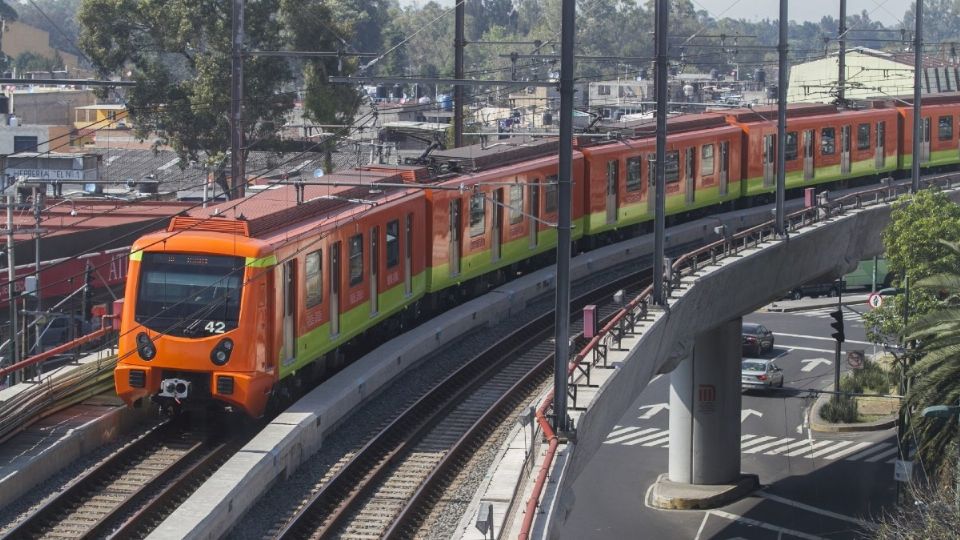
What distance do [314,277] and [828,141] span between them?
2563 cm

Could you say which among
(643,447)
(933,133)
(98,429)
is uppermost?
(933,133)

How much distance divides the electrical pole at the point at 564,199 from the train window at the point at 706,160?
810 inches

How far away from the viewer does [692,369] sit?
35719 mm

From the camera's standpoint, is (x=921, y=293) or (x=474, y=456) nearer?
(x=474, y=456)

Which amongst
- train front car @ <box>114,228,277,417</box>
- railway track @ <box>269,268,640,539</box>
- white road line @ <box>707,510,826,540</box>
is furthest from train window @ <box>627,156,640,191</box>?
train front car @ <box>114,228,277,417</box>

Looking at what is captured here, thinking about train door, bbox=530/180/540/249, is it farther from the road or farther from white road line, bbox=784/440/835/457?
white road line, bbox=784/440/835/457

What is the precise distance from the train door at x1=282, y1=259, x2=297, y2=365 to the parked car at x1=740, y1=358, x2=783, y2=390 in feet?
93.0

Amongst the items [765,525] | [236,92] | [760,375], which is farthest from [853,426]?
[236,92]

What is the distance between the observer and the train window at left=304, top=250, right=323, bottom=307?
19.7m

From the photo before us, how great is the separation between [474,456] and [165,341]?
4.01 m

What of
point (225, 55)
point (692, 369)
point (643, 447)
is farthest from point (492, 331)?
point (225, 55)

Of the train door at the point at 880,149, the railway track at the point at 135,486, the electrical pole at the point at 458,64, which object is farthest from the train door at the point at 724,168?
the railway track at the point at 135,486

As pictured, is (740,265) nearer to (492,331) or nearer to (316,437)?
(492,331)

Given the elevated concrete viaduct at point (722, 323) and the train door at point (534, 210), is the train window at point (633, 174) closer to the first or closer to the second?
the elevated concrete viaduct at point (722, 323)
